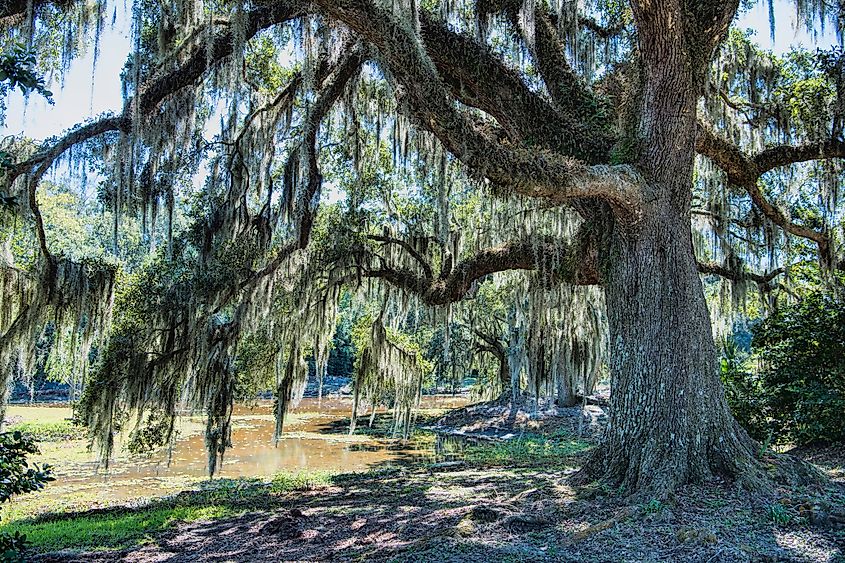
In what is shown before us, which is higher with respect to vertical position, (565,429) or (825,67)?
(825,67)

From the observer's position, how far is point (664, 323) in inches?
211

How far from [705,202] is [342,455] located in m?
9.15

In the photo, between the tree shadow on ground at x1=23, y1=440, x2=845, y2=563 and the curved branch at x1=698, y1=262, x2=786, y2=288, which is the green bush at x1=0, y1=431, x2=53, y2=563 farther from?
the curved branch at x1=698, y1=262, x2=786, y2=288

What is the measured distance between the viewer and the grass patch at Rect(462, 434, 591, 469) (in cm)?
970

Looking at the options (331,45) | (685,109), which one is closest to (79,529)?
(331,45)

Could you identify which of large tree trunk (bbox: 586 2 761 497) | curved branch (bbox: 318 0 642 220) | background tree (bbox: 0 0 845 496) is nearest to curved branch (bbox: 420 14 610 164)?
background tree (bbox: 0 0 845 496)

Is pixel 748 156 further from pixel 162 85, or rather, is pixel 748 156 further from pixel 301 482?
pixel 301 482

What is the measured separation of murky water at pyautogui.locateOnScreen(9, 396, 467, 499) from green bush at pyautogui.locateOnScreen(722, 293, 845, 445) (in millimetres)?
6597

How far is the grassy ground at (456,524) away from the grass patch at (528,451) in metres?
0.99

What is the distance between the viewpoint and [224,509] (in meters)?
7.41

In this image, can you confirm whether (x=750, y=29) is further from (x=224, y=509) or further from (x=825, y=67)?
(x=224, y=509)

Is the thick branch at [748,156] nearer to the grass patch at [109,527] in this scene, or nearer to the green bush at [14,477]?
the green bush at [14,477]

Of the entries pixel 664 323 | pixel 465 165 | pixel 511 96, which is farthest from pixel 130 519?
pixel 511 96

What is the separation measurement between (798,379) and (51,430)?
719 inches
